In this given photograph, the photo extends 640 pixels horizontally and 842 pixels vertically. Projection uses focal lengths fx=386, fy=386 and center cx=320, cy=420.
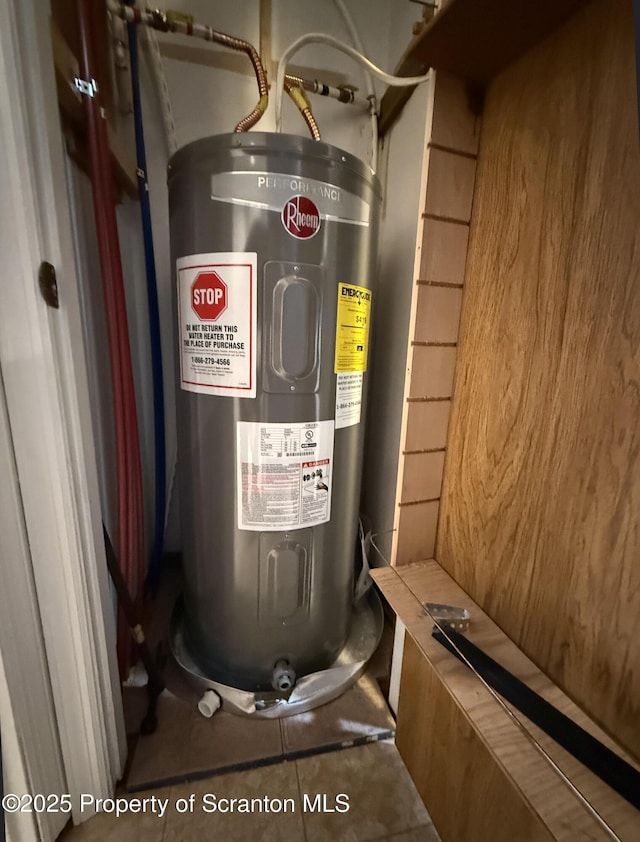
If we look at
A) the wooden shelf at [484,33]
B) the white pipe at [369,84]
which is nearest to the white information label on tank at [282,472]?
the wooden shelf at [484,33]

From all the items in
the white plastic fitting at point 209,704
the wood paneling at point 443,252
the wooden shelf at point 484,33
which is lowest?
the white plastic fitting at point 209,704

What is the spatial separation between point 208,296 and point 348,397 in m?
0.36

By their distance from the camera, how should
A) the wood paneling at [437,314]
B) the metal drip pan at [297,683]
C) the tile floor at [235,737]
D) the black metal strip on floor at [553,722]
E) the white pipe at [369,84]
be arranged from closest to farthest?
the black metal strip on floor at [553,722]
the wood paneling at [437,314]
the tile floor at [235,737]
the metal drip pan at [297,683]
the white pipe at [369,84]

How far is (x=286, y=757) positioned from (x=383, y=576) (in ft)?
1.77

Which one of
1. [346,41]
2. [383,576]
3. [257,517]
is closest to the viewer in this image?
[383,576]

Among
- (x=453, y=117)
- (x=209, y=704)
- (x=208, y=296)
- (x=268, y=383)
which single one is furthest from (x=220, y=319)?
(x=209, y=704)

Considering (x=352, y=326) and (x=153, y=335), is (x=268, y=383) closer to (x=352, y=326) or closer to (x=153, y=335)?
(x=352, y=326)

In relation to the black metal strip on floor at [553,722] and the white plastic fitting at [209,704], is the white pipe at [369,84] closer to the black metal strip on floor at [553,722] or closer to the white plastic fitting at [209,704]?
the black metal strip on floor at [553,722]

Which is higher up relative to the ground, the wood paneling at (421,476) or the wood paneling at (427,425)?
the wood paneling at (427,425)

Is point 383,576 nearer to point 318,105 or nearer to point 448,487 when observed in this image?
point 448,487

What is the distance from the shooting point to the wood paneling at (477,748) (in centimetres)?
40

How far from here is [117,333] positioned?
874mm

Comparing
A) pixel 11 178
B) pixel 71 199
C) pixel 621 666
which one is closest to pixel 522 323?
pixel 621 666

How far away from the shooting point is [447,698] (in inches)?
27.7
